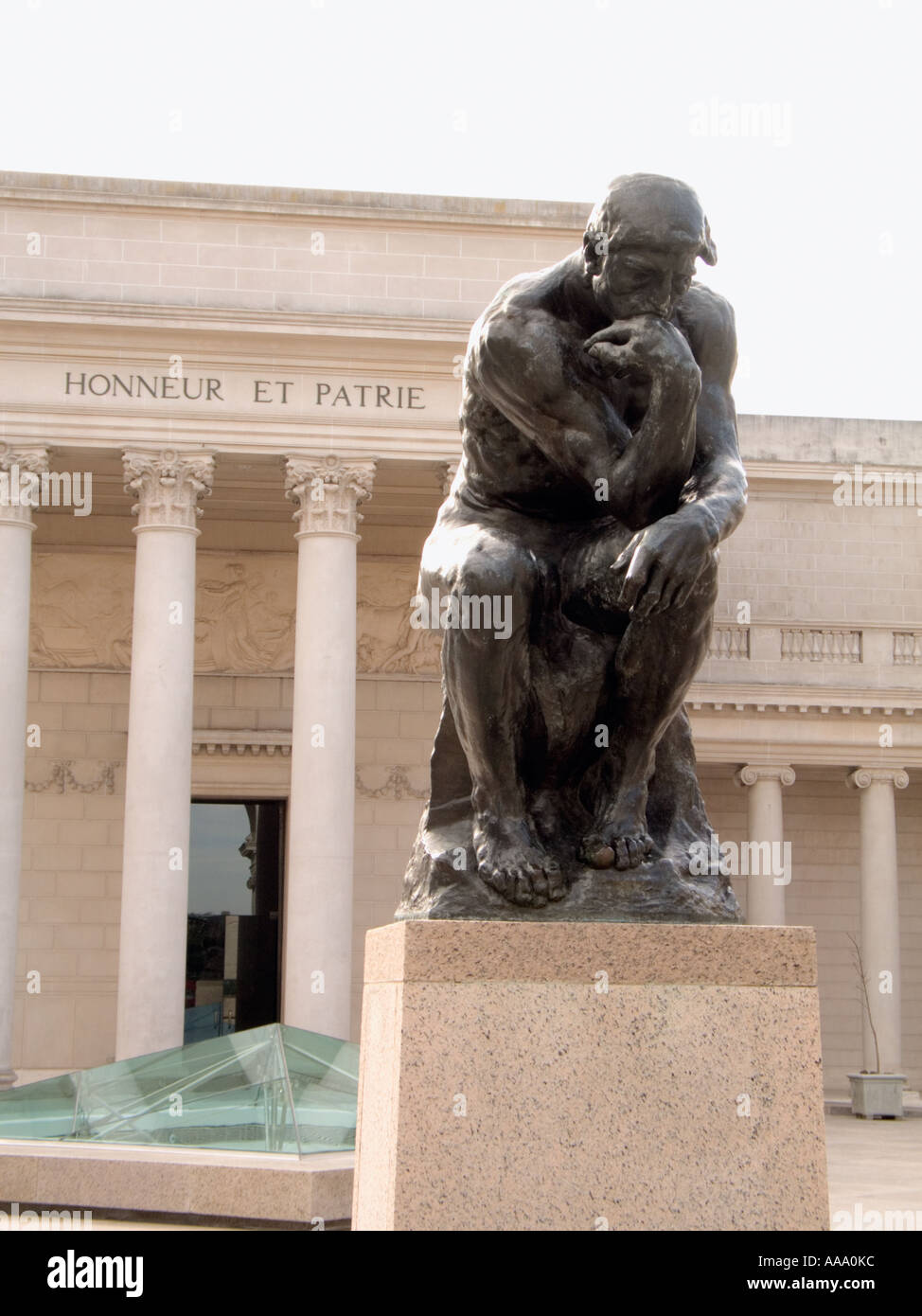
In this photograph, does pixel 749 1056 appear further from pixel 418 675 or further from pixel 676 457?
pixel 418 675

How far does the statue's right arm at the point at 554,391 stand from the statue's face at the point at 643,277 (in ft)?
0.78

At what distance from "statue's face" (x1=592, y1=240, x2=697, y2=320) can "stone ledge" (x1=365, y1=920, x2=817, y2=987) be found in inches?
85.5

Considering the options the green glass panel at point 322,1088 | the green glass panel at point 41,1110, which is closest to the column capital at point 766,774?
the green glass panel at point 322,1088

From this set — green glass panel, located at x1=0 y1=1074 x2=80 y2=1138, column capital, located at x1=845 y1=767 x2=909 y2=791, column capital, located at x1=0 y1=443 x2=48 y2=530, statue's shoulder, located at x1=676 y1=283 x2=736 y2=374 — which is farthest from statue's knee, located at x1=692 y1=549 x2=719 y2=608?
column capital, located at x1=845 y1=767 x2=909 y2=791

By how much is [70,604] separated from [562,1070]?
33758mm

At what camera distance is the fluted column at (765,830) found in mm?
34375

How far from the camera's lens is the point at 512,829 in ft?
19.6

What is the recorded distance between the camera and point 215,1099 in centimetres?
→ 1523

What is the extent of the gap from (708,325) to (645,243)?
62cm

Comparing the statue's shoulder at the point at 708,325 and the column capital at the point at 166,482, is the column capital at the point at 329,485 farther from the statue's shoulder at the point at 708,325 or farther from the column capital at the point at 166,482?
the statue's shoulder at the point at 708,325

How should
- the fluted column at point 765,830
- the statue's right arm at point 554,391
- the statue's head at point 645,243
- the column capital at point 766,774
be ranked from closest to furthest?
the statue's head at point 645,243 < the statue's right arm at point 554,391 < the fluted column at point 765,830 < the column capital at point 766,774

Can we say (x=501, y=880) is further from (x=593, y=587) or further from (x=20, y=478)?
(x=20, y=478)

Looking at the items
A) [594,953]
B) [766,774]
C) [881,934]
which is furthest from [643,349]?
[881,934]
